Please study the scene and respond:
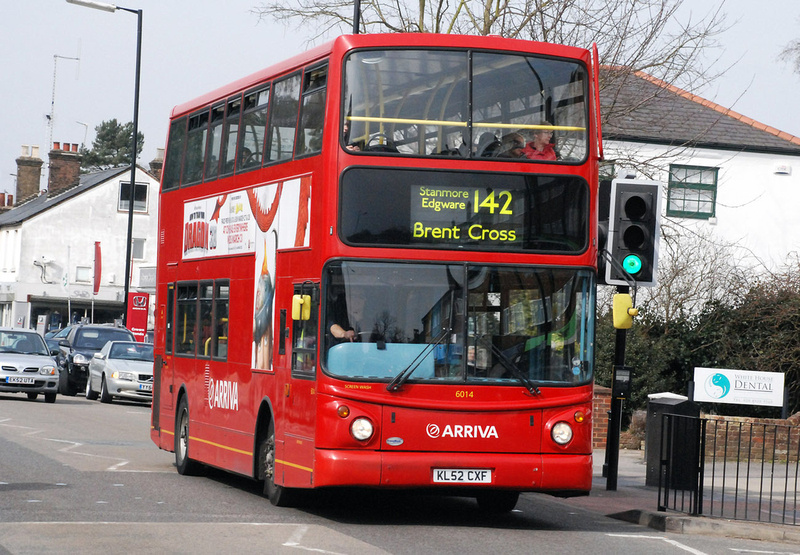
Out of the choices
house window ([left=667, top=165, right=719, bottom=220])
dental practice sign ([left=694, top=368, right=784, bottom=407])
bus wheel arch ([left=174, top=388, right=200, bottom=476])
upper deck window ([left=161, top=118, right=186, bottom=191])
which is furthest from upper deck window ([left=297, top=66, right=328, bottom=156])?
house window ([left=667, top=165, right=719, bottom=220])

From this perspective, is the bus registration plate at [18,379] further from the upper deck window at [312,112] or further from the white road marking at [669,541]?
the white road marking at [669,541]

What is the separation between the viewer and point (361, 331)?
11766mm

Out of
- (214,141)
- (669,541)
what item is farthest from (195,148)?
(669,541)

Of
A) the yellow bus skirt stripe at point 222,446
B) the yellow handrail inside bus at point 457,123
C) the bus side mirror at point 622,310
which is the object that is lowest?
the yellow bus skirt stripe at point 222,446

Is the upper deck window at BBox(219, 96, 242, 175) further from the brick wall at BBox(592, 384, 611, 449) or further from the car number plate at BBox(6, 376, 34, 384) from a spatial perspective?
the car number plate at BBox(6, 376, 34, 384)

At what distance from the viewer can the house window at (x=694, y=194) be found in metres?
36.1

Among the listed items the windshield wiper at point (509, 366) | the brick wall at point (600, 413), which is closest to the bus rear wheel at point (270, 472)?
the windshield wiper at point (509, 366)

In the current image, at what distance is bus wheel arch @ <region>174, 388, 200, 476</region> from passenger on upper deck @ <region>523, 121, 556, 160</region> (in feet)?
21.6

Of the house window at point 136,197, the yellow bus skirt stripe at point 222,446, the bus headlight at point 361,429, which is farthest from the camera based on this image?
the house window at point 136,197

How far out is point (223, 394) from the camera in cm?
1511

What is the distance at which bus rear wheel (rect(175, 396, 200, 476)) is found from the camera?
16.5 m

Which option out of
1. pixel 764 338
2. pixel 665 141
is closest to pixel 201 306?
pixel 764 338

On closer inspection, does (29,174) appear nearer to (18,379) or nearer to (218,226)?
(18,379)

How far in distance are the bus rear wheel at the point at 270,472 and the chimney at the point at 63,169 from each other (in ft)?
210
